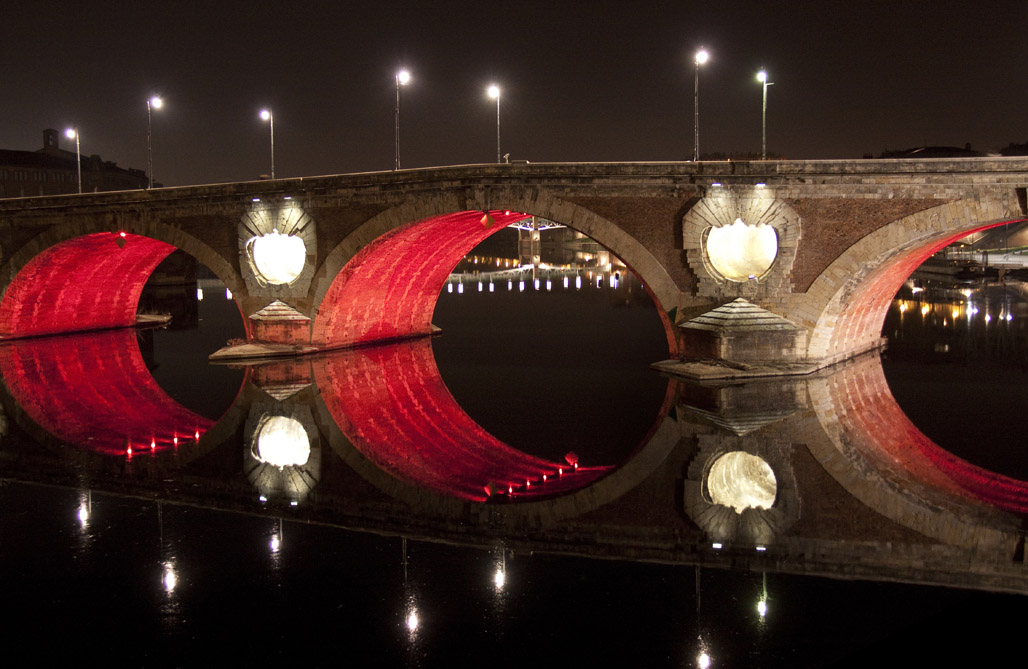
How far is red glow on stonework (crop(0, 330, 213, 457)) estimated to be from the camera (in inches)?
600

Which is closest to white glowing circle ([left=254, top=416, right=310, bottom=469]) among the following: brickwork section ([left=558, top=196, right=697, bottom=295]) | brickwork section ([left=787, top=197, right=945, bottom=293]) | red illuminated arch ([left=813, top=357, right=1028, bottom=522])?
red illuminated arch ([left=813, top=357, right=1028, bottom=522])

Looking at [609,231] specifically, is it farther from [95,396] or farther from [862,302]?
[95,396]

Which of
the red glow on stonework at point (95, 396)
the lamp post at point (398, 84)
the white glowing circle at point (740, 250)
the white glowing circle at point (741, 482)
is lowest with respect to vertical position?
the white glowing circle at point (741, 482)

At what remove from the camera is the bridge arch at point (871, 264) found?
17.6 m

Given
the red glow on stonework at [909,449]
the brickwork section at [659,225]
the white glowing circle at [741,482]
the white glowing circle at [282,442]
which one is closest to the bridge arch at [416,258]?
the brickwork section at [659,225]

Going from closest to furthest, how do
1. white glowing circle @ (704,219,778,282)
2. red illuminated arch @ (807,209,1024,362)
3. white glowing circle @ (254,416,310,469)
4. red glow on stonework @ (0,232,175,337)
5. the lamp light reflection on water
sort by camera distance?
1. the lamp light reflection on water
2. white glowing circle @ (254,416,310,469)
3. red illuminated arch @ (807,209,1024,362)
4. white glowing circle @ (704,219,778,282)
5. red glow on stonework @ (0,232,175,337)

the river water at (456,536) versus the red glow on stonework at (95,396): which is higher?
the red glow on stonework at (95,396)

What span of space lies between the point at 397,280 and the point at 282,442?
13100 millimetres

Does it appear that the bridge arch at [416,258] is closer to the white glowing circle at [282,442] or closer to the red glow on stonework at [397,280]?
the red glow on stonework at [397,280]

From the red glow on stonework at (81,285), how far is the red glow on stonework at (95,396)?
5.36 feet

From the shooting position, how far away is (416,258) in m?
26.6

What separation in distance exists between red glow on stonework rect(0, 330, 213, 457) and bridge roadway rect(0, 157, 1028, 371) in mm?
3640

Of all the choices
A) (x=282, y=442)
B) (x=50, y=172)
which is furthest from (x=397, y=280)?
(x=50, y=172)

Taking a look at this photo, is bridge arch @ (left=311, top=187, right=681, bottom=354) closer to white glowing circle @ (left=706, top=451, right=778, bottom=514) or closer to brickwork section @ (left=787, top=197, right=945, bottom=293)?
brickwork section @ (left=787, top=197, right=945, bottom=293)
